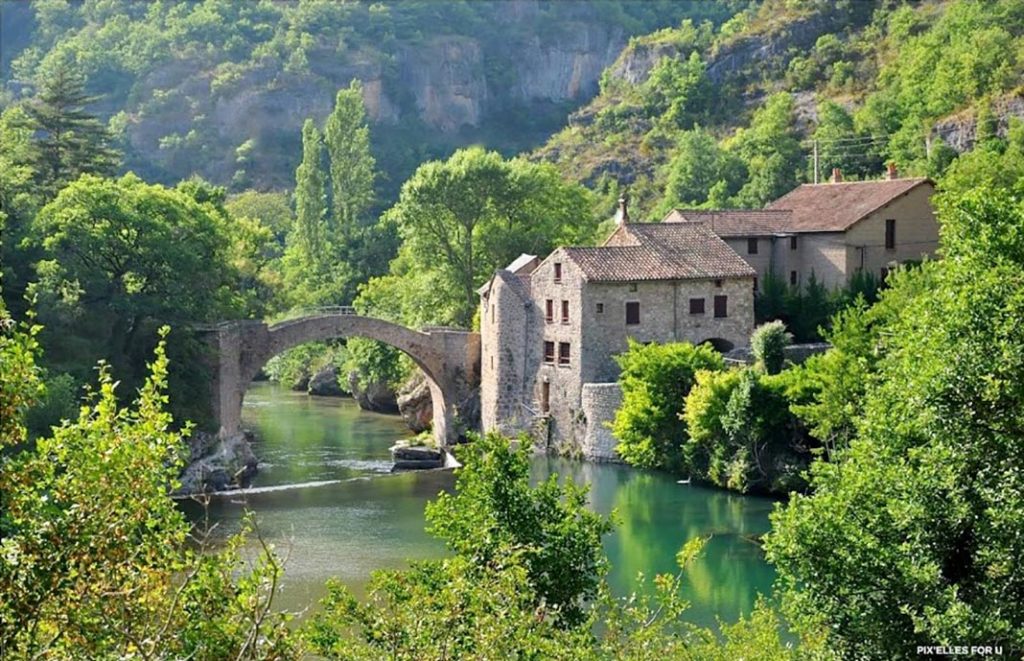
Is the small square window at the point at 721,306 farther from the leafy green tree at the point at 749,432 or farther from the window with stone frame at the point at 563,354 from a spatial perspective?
the leafy green tree at the point at 749,432

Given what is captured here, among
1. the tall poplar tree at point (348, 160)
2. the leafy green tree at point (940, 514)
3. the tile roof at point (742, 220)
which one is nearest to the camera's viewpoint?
the leafy green tree at point (940, 514)

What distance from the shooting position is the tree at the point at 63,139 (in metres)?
54.3

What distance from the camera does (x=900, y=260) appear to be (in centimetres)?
5422

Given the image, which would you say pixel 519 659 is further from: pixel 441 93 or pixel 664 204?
pixel 441 93

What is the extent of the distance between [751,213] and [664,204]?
932 inches

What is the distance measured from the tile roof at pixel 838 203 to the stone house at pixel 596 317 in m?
3.70

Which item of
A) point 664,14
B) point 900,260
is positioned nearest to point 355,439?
point 900,260

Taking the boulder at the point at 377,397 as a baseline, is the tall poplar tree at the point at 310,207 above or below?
above

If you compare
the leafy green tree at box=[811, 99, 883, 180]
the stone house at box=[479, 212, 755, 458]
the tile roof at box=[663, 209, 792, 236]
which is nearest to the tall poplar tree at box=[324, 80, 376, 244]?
the leafy green tree at box=[811, 99, 883, 180]

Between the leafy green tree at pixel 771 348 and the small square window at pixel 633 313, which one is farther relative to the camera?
the small square window at pixel 633 313

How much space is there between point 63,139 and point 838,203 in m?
25.1

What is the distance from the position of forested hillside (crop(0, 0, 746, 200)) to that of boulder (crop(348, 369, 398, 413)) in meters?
48.9

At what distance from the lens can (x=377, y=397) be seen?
6525cm

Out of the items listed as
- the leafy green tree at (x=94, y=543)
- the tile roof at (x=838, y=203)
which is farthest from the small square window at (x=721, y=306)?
the leafy green tree at (x=94, y=543)
